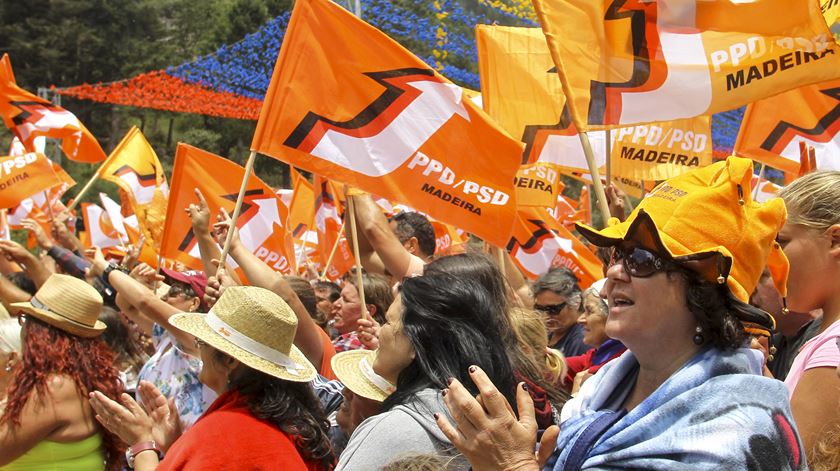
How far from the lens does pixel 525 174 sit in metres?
7.50

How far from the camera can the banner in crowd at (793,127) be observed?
606 cm

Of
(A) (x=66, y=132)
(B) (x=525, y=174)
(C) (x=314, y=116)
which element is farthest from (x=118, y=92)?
(C) (x=314, y=116)

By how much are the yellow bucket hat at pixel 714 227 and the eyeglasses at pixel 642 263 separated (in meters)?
0.02

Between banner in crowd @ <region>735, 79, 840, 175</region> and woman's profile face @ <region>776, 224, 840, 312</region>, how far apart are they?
3.35m

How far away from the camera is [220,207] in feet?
23.4

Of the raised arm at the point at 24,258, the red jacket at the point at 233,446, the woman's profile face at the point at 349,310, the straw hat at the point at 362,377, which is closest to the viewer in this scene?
the red jacket at the point at 233,446

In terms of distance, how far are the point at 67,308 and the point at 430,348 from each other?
2.00 metres

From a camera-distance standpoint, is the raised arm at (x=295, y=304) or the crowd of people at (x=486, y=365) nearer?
the crowd of people at (x=486, y=365)

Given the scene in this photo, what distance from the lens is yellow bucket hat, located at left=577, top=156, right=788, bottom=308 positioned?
6.97 feet

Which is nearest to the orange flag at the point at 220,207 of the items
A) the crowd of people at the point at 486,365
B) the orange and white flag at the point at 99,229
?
the crowd of people at the point at 486,365

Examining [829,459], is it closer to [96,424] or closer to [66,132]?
[96,424]

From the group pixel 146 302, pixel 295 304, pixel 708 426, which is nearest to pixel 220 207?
pixel 146 302

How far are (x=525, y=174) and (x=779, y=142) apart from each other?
78.2 inches

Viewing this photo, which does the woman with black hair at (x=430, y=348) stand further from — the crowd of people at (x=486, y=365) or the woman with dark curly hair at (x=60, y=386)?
the woman with dark curly hair at (x=60, y=386)
